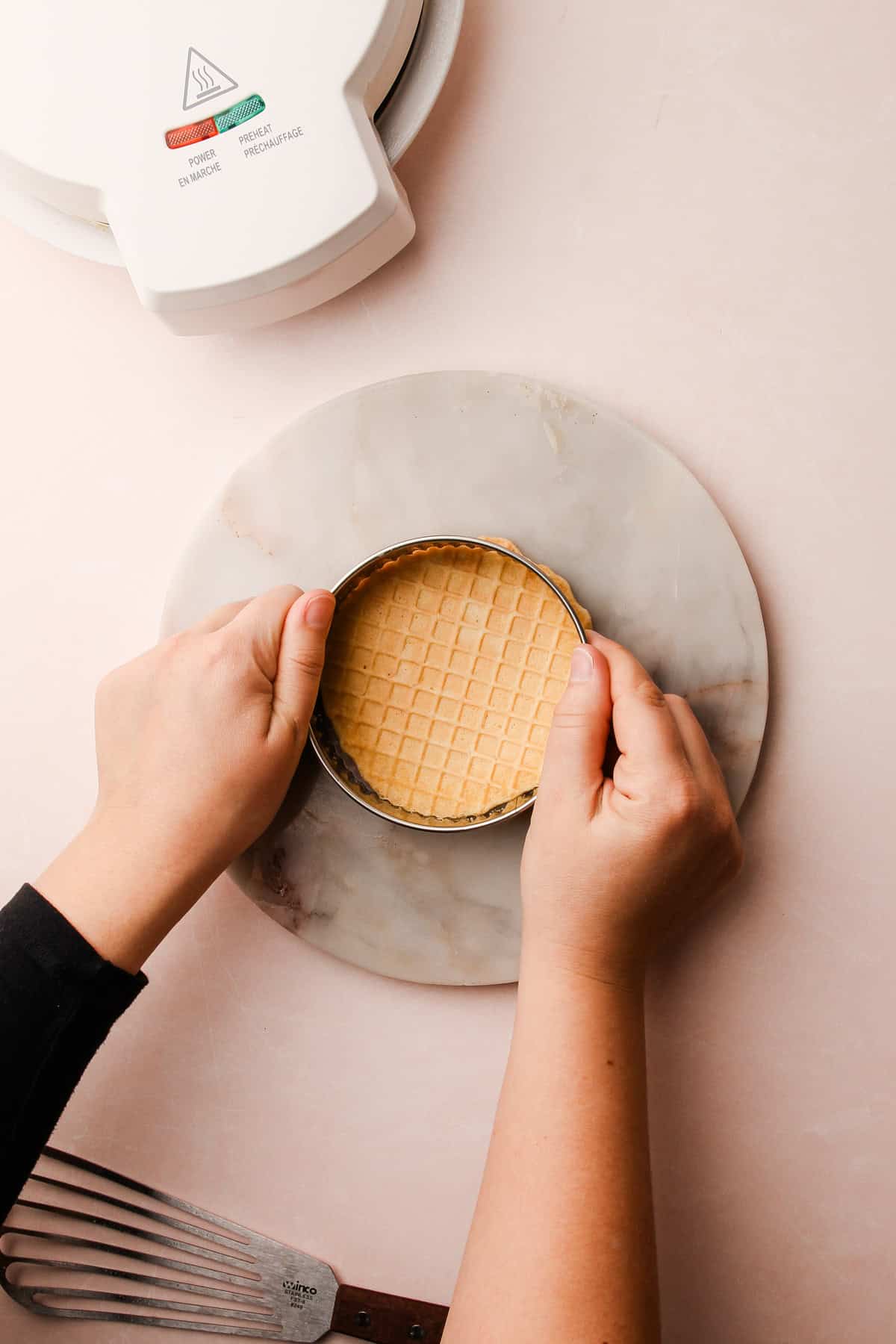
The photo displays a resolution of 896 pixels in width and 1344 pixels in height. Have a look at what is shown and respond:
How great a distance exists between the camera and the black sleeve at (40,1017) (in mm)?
763

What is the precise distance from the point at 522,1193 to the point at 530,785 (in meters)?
0.30

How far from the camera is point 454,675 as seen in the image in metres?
0.81

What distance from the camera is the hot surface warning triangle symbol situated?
2.60ft

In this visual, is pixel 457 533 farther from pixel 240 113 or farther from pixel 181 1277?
pixel 181 1277

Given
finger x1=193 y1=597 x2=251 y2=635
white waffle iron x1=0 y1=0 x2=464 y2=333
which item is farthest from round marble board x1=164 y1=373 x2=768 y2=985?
white waffle iron x1=0 y1=0 x2=464 y2=333

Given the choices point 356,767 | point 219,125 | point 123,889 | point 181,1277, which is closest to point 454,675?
point 356,767

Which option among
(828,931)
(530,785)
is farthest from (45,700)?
(828,931)

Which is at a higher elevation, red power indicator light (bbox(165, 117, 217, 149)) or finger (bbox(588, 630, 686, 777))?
red power indicator light (bbox(165, 117, 217, 149))

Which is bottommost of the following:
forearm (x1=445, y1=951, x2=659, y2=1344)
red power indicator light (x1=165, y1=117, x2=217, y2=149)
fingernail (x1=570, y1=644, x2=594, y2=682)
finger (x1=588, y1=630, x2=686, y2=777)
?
forearm (x1=445, y1=951, x2=659, y2=1344)

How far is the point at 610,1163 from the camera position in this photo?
713mm

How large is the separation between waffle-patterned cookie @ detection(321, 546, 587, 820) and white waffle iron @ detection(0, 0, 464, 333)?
0.95 feet

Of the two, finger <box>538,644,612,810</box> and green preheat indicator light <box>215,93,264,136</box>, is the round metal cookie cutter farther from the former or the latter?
green preheat indicator light <box>215,93,264,136</box>

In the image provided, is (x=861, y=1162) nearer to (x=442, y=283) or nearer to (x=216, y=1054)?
(x=216, y=1054)

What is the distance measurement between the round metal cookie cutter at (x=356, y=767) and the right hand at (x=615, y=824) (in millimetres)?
31
